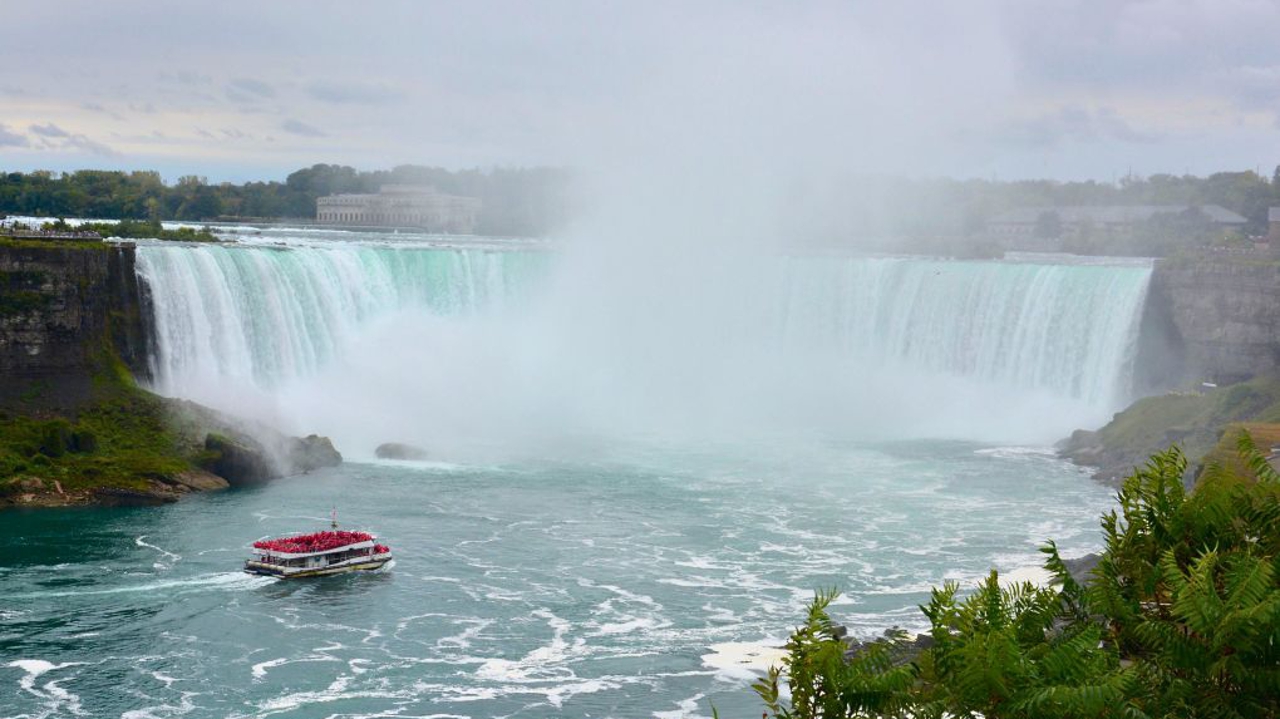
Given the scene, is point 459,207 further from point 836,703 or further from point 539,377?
point 836,703

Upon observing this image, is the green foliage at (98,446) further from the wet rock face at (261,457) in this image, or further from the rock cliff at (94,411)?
the wet rock face at (261,457)

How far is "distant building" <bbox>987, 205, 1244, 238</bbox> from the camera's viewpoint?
82.0 m

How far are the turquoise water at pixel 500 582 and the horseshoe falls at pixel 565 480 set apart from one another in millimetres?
99

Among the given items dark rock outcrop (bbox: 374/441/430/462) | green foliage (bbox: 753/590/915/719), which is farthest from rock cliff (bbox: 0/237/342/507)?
green foliage (bbox: 753/590/915/719)

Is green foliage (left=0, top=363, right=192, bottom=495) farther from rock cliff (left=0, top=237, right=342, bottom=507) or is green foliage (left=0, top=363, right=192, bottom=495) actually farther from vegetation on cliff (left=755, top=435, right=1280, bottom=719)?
vegetation on cliff (left=755, top=435, right=1280, bottom=719)

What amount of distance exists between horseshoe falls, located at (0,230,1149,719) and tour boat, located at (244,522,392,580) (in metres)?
0.38

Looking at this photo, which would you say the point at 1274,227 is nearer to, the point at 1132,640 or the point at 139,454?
the point at 139,454

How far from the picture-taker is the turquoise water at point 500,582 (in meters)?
22.4

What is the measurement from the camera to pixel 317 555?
96.2ft

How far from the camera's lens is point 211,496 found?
36375 mm

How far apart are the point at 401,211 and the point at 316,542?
65217 mm

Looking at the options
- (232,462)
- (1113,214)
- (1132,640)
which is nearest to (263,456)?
(232,462)

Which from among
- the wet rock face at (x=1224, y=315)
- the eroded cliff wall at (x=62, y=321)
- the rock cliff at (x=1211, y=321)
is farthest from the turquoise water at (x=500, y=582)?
the rock cliff at (x=1211, y=321)

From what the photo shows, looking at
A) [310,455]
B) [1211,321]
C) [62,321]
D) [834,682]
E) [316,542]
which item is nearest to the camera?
[834,682]
